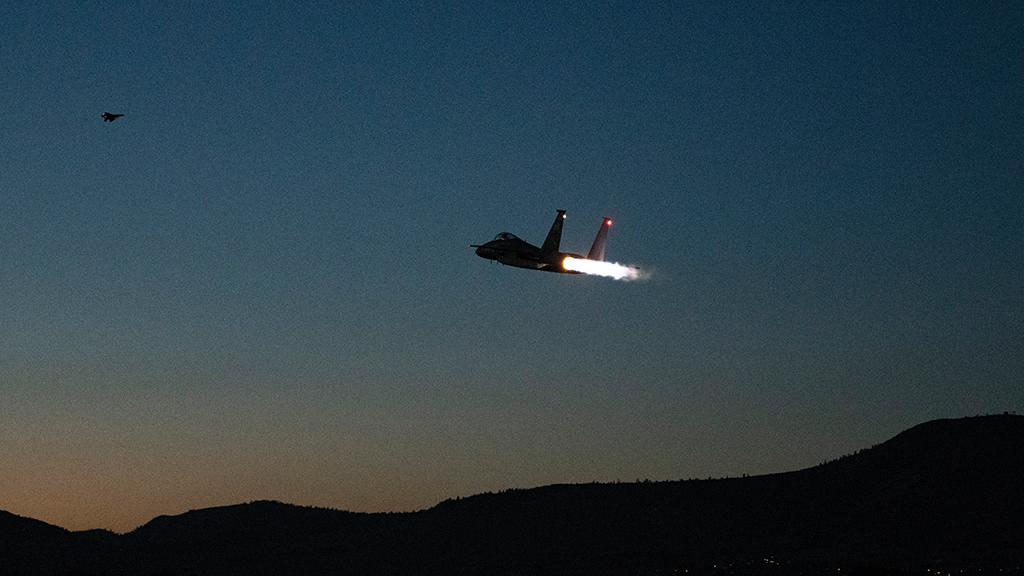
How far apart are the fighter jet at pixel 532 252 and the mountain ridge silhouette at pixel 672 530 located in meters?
16.5

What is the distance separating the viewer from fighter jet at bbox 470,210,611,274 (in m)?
87.8

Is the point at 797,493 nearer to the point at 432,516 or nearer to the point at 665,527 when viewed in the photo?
the point at 665,527

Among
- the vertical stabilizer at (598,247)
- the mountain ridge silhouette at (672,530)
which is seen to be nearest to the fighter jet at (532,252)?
the vertical stabilizer at (598,247)

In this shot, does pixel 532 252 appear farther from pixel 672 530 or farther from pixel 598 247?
pixel 672 530

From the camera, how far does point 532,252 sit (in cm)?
8800

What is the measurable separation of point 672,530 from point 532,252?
19.2 m

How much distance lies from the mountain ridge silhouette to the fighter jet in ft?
54.0

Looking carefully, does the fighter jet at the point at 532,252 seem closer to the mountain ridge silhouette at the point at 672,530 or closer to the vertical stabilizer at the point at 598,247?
the vertical stabilizer at the point at 598,247

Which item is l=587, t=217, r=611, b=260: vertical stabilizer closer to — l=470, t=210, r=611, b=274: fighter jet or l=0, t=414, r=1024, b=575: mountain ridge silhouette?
l=470, t=210, r=611, b=274: fighter jet

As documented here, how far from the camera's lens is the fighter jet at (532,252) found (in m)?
87.8

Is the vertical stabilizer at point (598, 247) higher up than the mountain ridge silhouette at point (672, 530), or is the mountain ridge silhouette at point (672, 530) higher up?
the vertical stabilizer at point (598, 247)

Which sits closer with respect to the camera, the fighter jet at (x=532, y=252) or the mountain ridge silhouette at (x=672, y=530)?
the mountain ridge silhouette at (x=672, y=530)

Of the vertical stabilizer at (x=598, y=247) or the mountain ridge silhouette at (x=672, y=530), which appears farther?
the vertical stabilizer at (x=598, y=247)

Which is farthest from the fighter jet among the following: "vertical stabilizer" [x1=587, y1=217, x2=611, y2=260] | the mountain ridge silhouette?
the mountain ridge silhouette
